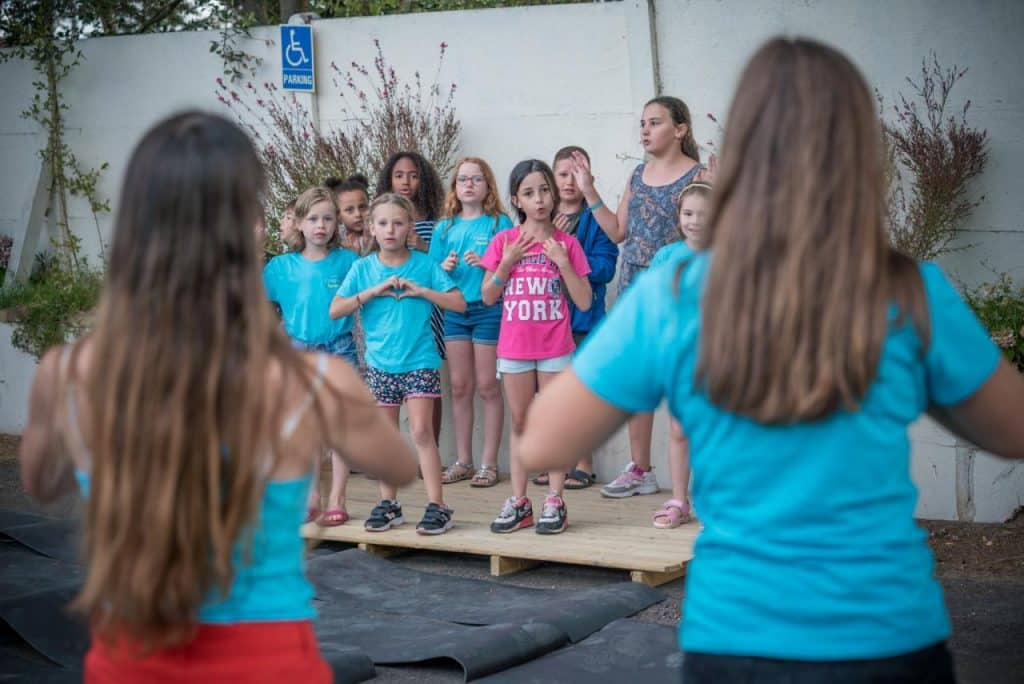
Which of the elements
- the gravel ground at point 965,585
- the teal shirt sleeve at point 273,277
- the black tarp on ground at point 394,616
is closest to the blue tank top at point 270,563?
the black tarp on ground at point 394,616

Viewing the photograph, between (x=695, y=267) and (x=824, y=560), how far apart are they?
48 cm

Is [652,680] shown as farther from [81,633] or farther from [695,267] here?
[695,267]

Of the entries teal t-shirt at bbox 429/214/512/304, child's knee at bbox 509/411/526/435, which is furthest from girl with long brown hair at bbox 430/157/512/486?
child's knee at bbox 509/411/526/435

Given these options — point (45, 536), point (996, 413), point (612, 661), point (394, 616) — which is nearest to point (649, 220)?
point (394, 616)

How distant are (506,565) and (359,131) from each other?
4.10m

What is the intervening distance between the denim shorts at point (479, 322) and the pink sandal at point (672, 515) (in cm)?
164

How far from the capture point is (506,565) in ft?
20.9

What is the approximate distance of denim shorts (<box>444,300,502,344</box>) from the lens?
7.63 metres

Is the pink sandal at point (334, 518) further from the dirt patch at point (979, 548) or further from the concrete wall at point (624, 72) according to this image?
the dirt patch at point (979, 548)

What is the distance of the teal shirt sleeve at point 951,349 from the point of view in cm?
195

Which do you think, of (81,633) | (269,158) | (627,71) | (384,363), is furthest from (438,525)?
(269,158)

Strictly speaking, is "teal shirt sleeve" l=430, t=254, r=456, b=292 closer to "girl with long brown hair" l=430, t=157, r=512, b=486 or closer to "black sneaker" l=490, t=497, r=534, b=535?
"girl with long brown hair" l=430, t=157, r=512, b=486

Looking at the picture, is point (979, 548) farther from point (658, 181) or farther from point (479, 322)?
point (479, 322)

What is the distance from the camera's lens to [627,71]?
27.0ft
